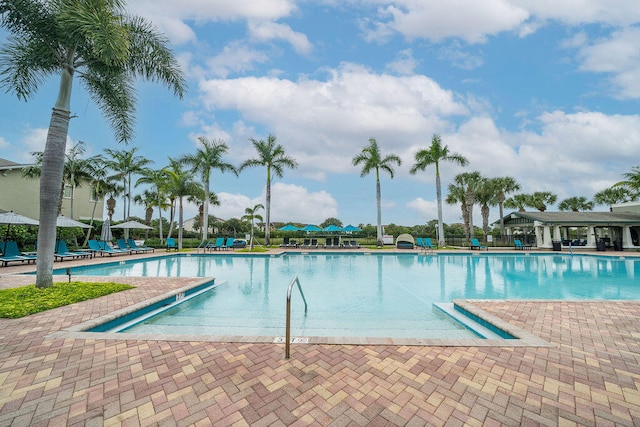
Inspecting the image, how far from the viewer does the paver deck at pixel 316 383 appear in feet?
6.84

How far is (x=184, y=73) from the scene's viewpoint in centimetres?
772

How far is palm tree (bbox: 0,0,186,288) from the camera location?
526 cm

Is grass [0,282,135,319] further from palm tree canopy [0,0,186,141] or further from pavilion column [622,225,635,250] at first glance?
pavilion column [622,225,635,250]

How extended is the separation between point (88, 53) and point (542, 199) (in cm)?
4445

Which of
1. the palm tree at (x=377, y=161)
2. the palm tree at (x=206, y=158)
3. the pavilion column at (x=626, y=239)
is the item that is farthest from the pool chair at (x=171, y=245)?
the pavilion column at (x=626, y=239)

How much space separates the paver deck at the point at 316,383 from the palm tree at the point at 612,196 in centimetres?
4614

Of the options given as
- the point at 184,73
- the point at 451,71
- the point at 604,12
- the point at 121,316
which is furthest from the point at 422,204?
the point at 121,316

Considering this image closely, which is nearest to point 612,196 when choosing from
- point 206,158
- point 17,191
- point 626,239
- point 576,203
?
point 576,203

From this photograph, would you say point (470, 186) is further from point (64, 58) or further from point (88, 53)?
point (64, 58)

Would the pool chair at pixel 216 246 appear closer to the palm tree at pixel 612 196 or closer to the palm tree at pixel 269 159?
the palm tree at pixel 269 159

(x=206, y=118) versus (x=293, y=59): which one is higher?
(x=293, y=59)

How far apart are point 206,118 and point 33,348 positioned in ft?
50.7

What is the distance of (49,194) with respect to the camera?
579 centimetres

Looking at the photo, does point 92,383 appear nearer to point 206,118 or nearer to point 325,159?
point 206,118
